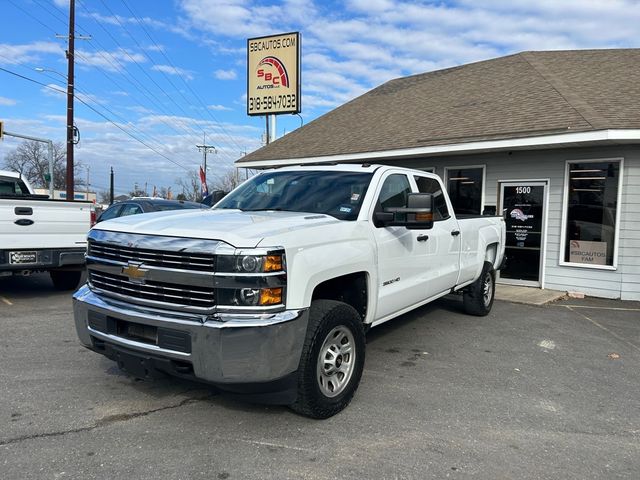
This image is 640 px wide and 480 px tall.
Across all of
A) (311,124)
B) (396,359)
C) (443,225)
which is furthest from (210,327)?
(311,124)

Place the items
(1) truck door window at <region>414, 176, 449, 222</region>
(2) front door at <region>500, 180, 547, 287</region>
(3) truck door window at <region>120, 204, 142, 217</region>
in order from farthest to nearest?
(3) truck door window at <region>120, 204, 142, 217</region> < (2) front door at <region>500, 180, 547, 287</region> < (1) truck door window at <region>414, 176, 449, 222</region>

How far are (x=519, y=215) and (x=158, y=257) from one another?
883 centimetres

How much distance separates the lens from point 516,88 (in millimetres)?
12031

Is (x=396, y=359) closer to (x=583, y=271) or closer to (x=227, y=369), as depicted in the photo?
(x=227, y=369)

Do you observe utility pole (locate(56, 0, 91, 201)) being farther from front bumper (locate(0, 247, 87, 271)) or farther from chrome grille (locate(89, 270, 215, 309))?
chrome grille (locate(89, 270, 215, 309))

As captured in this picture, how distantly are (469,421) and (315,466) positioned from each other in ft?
4.50

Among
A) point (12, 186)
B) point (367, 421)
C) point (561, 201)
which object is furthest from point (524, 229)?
point (12, 186)

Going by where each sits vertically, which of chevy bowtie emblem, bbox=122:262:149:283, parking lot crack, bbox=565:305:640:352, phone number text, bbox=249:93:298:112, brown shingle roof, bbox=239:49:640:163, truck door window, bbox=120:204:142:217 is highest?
phone number text, bbox=249:93:298:112

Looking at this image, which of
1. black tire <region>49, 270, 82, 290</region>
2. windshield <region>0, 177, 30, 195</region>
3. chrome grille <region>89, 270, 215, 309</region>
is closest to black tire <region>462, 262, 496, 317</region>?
chrome grille <region>89, 270, 215, 309</region>

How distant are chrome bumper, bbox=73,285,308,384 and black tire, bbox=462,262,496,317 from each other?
4.44 meters

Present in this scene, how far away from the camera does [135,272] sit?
11.5 feet

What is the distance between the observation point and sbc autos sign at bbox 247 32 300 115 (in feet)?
62.0

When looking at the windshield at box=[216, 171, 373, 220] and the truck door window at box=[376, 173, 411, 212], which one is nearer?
the windshield at box=[216, 171, 373, 220]

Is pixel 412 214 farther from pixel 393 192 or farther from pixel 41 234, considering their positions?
pixel 41 234
